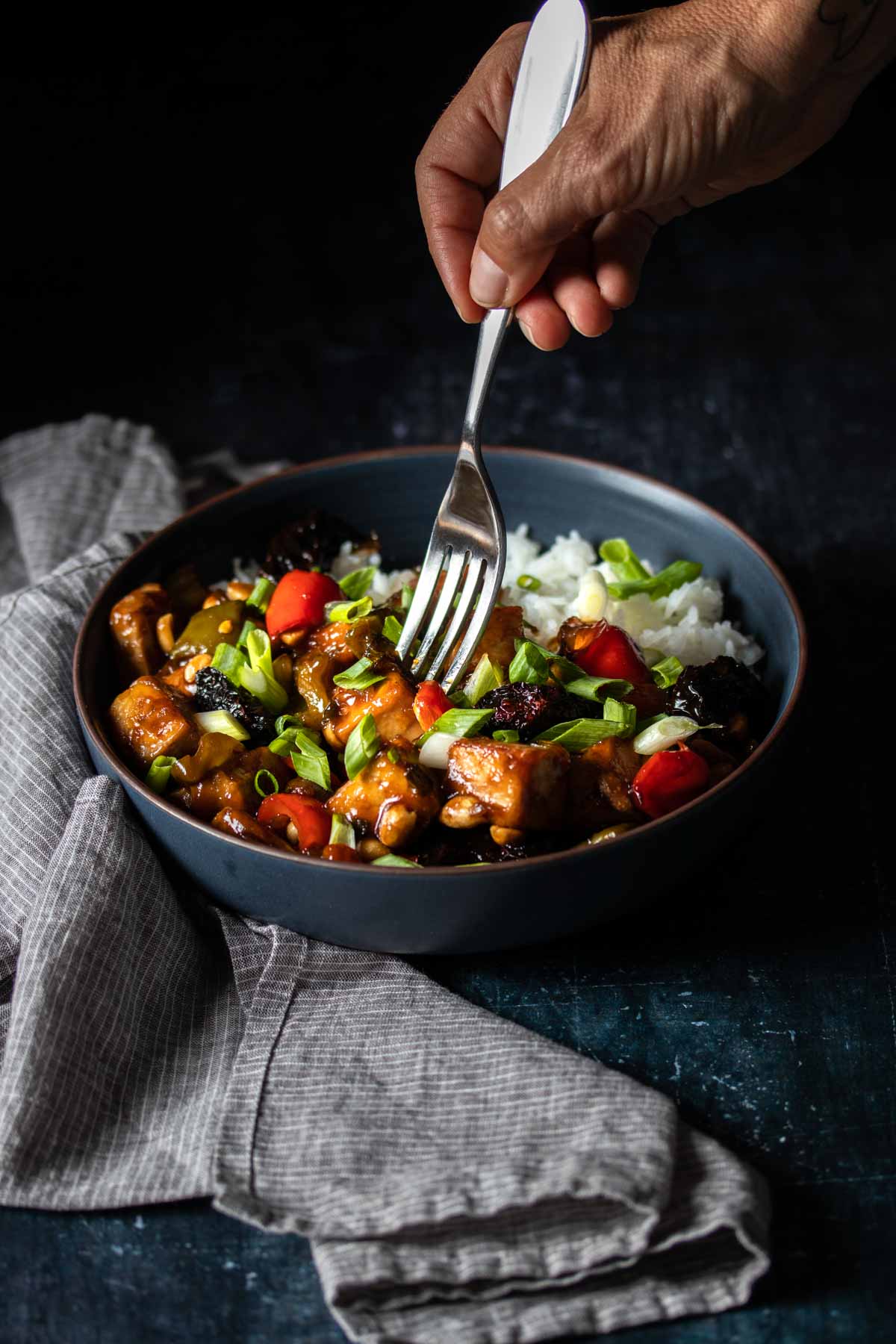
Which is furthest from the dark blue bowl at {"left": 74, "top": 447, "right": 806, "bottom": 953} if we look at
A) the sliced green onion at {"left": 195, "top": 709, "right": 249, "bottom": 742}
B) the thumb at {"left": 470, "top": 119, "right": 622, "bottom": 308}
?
the thumb at {"left": 470, "top": 119, "right": 622, "bottom": 308}

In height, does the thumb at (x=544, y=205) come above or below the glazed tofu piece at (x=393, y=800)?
above

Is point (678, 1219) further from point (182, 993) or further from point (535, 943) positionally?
point (182, 993)

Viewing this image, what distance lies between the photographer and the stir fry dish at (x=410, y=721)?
106 inches

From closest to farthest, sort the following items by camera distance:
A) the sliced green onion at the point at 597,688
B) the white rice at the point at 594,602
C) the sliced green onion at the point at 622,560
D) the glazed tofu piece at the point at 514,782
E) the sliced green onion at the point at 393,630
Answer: the glazed tofu piece at the point at 514,782, the sliced green onion at the point at 597,688, the sliced green onion at the point at 393,630, the white rice at the point at 594,602, the sliced green onion at the point at 622,560

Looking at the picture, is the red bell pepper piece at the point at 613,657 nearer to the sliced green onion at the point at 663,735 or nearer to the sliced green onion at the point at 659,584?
the sliced green onion at the point at 663,735

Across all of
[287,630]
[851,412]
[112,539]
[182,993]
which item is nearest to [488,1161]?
[182,993]

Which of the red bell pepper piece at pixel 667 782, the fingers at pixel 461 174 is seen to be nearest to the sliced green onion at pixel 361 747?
the red bell pepper piece at pixel 667 782

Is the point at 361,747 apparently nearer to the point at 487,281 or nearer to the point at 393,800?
the point at 393,800

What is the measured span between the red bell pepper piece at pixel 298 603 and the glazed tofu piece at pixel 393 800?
65 centimetres

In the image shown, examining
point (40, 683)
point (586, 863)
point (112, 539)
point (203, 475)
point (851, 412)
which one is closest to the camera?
point (586, 863)

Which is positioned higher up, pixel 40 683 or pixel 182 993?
pixel 40 683

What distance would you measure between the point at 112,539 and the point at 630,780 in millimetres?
1743

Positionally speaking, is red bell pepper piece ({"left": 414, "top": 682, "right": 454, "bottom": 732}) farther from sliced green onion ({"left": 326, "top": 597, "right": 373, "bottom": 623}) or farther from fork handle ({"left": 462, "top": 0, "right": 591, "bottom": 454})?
fork handle ({"left": 462, "top": 0, "right": 591, "bottom": 454})

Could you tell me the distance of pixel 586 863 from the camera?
2.52 m
